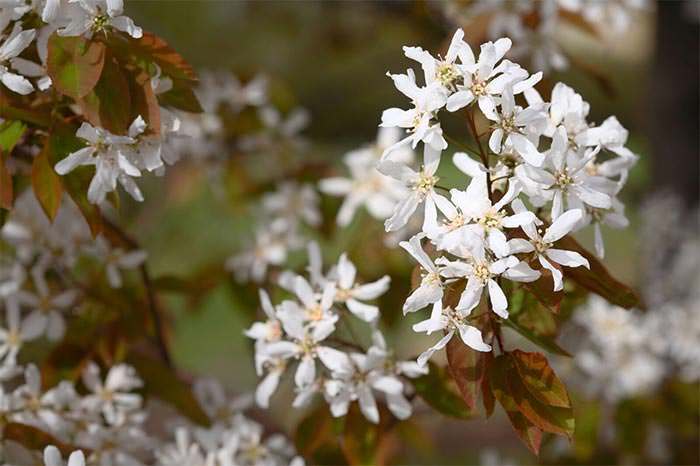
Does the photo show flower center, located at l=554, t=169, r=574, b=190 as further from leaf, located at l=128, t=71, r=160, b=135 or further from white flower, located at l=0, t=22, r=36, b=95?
white flower, located at l=0, t=22, r=36, b=95

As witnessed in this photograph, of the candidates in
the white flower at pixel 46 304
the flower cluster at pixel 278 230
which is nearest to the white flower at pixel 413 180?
the white flower at pixel 46 304

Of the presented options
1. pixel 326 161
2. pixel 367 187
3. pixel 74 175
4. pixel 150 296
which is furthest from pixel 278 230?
pixel 74 175

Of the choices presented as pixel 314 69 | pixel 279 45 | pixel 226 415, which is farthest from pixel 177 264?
pixel 314 69

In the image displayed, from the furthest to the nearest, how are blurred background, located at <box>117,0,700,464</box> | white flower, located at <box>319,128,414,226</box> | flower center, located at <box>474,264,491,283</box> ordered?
blurred background, located at <box>117,0,700,464</box> < white flower, located at <box>319,128,414,226</box> < flower center, located at <box>474,264,491,283</box>

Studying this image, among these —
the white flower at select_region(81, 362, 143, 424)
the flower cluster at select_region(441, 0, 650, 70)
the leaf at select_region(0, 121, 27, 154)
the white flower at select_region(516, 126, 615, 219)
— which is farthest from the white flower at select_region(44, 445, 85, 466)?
the flower cluster at select_region(441, 0, 650, 70)

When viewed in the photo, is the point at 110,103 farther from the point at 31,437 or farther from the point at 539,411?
the point at 539,411

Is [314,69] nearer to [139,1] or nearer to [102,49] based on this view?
[139,1]

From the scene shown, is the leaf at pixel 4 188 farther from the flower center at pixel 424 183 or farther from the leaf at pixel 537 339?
the leaf at pixel 537 339
